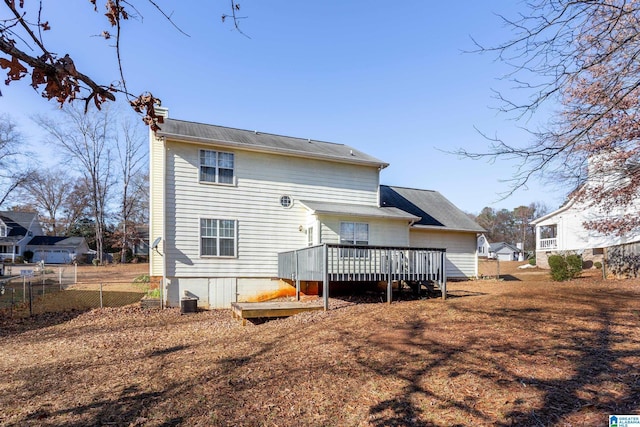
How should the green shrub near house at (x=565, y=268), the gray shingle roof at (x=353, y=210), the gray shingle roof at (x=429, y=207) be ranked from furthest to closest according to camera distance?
1. the gray shingle roof at (x=429, y=207)
2. the green shrub near house at (x=565, y=268)
3. the gray shingle roof at (x=353, y=210)

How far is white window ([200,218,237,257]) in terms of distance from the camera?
41.7 feet

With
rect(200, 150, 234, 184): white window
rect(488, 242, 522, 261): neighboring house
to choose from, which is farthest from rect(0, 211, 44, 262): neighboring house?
rect(488, 242, 522, 261): neighboring house

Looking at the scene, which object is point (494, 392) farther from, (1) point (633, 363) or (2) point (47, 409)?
(2) point (47, 409)

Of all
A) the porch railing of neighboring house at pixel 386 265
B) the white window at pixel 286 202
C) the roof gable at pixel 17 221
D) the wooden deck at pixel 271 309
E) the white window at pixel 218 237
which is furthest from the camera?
the roof gable at pixel 17 221

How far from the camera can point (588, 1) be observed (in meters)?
Result: 3.17

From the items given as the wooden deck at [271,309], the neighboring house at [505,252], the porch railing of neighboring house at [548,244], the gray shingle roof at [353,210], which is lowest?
the neighboring house at [505,252]

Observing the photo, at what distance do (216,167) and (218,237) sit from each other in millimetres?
2467

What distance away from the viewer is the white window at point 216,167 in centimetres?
1291

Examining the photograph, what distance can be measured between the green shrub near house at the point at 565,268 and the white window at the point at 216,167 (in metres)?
14.0

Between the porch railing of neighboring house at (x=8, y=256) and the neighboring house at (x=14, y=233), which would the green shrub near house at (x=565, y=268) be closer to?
the neighboring house at (x=14, y=233)

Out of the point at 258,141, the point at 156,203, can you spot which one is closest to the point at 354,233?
the point at 258,141

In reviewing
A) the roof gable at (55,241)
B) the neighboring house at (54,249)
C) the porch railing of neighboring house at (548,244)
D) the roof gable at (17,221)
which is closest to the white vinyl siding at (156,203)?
the porch railing of neighboring house at (548,244)

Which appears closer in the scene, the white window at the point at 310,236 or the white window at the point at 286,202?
the white window at the point at 310,236

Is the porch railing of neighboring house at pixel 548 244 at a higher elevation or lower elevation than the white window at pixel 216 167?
lower
